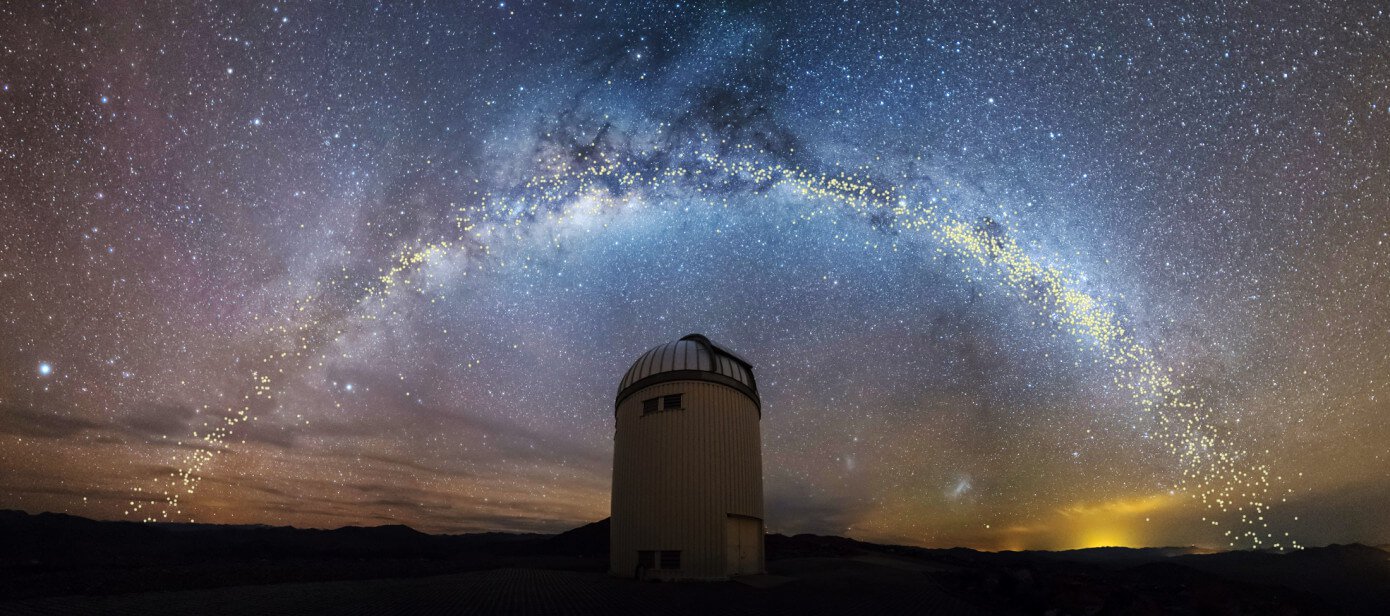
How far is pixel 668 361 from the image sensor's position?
18.0 m

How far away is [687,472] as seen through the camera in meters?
16.3

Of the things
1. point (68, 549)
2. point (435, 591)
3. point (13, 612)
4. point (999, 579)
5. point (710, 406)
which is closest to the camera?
point (13, 612)

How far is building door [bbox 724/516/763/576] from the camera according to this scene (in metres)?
16.2

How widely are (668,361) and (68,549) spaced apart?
177 ft

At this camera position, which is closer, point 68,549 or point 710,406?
point 710,406

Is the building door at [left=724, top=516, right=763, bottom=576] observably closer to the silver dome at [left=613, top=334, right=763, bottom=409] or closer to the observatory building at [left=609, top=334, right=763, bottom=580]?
the observatory building at [left=609, top=334, right=763, bottom=580]

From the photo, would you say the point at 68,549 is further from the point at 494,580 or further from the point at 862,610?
the point at 862,610

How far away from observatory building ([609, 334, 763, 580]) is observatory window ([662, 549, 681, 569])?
0.09 feet

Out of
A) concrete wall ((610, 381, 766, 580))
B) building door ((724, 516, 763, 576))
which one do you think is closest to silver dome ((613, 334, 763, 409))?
concrete wall ((610, 381, 766, 580))

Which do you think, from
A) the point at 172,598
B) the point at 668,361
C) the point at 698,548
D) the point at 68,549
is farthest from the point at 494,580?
the point at 68,549

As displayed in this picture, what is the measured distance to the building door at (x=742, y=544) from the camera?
16172mm

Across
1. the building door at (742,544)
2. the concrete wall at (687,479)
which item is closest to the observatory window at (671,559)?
the concrete wall at (687,479)

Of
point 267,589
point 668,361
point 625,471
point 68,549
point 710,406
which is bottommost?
point 68,549

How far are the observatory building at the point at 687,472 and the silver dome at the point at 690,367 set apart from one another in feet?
0.12
